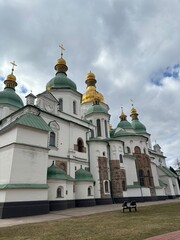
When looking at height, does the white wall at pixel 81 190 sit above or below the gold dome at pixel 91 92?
below

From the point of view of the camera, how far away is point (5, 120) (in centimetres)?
2178

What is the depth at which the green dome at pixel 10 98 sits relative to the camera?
28156 mm

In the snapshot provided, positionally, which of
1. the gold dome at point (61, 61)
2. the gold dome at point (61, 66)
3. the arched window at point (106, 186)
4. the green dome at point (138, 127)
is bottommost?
the arched window at point (106, 186)

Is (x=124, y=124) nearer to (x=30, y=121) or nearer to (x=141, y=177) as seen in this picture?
(x=141, y=177)

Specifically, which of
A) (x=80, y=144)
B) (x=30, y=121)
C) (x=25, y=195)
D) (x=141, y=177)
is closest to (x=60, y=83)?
(x=80, y=144)

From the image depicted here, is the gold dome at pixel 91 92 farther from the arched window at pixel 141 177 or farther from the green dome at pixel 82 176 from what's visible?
the green dome at pixel 82 176

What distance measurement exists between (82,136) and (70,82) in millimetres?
9323

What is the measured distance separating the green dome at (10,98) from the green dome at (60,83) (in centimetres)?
542

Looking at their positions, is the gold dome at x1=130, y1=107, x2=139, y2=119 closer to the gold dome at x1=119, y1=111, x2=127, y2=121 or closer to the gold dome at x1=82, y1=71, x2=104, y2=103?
the gold dome at x1=119, y1=111, x2=127, y2=121

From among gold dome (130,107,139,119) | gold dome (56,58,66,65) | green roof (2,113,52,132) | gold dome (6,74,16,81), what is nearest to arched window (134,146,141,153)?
gold dome (130,107,139,119)

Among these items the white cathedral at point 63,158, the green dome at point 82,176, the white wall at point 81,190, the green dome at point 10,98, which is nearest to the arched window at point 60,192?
the white cathedral at point 63,158

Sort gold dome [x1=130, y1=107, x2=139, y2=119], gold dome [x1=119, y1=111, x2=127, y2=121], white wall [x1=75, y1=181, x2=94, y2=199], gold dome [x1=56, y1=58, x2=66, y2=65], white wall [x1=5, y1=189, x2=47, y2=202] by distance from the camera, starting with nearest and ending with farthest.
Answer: white wall [x1=5, y1=189, x2=47, y2=202] < white wall [x1=75, y1=181, x2=94, y2=199] < gold dome [x1=56, y1=58, x2=66, y2=65] < gold dome [x1=119, y1=111, x2=127, y2=121] < gold dome [x1=130, y1=107, x2=139, y2=119]

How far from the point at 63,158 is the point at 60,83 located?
490 inches

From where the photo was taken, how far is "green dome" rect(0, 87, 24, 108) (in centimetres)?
2816
